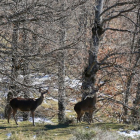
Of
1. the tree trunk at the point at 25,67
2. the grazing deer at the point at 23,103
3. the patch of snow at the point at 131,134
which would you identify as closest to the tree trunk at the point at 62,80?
the grazing deer at the point at 23,103

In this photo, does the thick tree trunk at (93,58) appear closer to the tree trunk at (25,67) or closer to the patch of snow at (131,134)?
the tree trunk at (25,67)

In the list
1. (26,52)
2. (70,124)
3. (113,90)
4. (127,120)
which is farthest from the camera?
(113,90)

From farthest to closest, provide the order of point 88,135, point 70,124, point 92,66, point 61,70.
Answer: point 61,70 → point 92,66 → point 70,124 → point 88,135

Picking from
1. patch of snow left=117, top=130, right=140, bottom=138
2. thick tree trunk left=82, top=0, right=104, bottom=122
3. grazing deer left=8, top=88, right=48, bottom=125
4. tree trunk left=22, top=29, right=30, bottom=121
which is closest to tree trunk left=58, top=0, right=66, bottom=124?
grazing deer left=8, top=88, right=48, bottom=125

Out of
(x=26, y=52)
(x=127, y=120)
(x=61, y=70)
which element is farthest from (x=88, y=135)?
(x=127, y=120)

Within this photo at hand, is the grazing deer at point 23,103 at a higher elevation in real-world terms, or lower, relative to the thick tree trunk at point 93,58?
lower

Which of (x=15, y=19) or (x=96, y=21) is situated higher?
(x=96, y=21)

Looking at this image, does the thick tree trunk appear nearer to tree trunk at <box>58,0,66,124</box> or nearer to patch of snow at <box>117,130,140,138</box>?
tree trunk at <box>58,0,66,124</box>

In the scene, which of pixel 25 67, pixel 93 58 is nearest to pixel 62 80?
pixel 93 58

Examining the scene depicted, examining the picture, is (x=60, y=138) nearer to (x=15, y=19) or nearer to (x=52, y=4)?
(x=15, y=19)

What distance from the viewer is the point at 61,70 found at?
11.9 metres

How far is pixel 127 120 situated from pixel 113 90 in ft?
12.9

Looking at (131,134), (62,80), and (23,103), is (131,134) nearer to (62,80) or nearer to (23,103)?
(62,80)

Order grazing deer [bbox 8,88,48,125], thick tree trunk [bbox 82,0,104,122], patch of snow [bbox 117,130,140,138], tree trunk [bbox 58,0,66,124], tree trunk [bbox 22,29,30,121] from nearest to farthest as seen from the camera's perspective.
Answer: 1. tree trunk [bbox 22,29,30,121]
2. patch of snow [bbox 117,130,140,138]
3. tree trunk [bbox 58,0,66,124]
4. grazing deer [bbox 8,88,48,125]
5. thick tree trunk [bbox 82,0,104,122]
